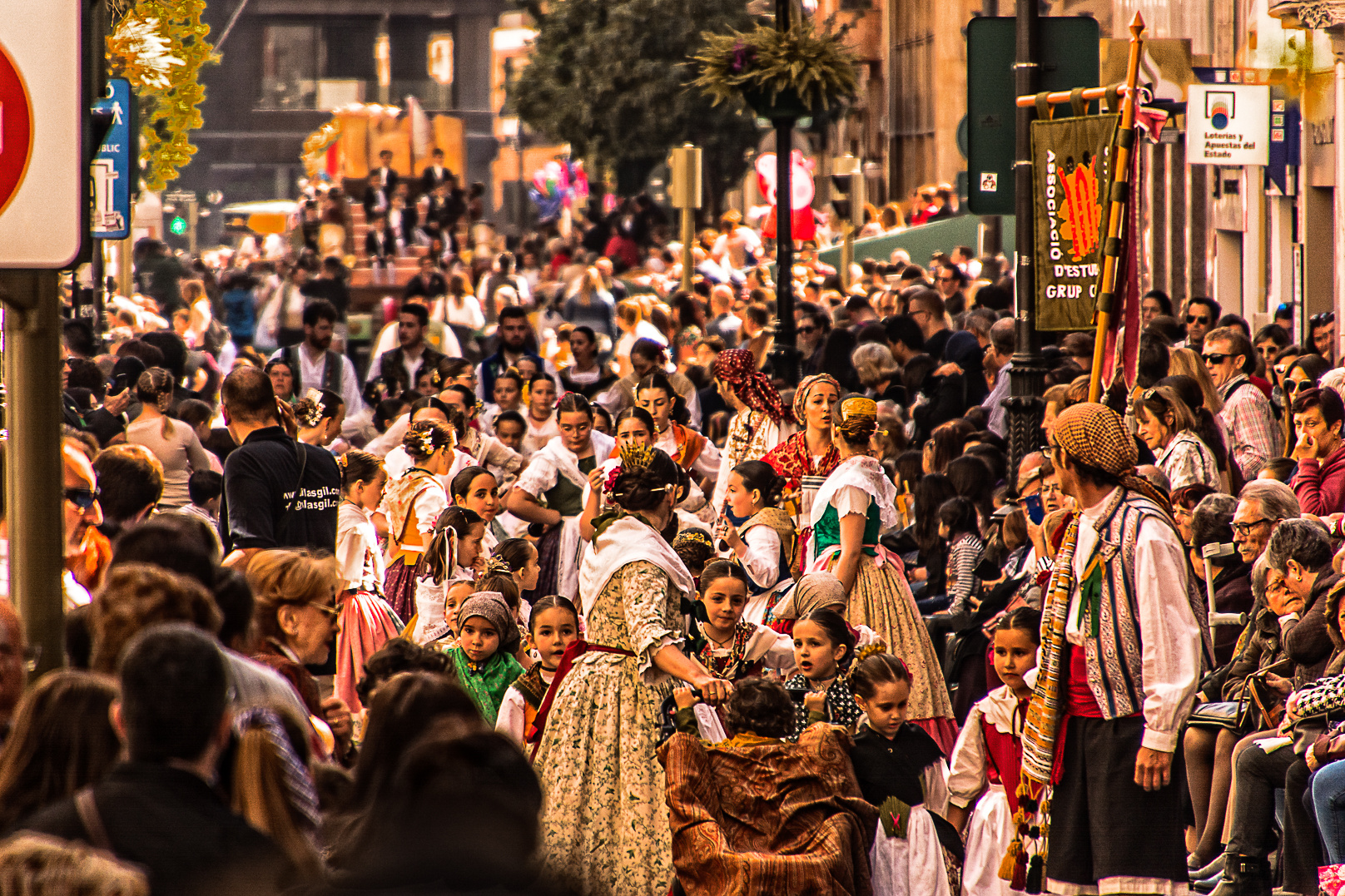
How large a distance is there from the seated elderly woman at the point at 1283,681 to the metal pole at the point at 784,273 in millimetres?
9069

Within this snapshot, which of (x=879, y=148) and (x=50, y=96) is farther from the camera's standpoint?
(x=879, y=148)

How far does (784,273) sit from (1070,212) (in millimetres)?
5936

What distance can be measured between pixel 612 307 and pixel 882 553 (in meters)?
13.8

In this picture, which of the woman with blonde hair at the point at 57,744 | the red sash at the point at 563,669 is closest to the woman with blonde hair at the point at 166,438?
the red sash at the point at 563,669

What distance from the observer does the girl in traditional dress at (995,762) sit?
7109 mm

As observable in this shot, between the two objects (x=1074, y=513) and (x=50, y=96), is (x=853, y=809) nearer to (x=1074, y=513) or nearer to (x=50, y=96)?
(x=1074, y=513)

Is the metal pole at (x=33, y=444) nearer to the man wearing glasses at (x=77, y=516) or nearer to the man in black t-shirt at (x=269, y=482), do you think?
the man wearing glasses at (x=77, y=516)

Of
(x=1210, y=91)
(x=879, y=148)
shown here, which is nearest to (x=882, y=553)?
(x=1210, y=91)

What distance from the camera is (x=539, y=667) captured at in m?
7.51

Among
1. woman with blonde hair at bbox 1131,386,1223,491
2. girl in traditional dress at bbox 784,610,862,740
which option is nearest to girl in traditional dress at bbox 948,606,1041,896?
girl in traditional dress at bbox 784,610,862,740

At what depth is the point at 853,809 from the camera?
254 inches

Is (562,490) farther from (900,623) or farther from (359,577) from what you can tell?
(900,623)

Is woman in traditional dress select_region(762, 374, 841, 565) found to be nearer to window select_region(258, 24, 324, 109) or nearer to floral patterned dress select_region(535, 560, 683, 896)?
floral patterned dress select_region(535, 560, 683, 896)

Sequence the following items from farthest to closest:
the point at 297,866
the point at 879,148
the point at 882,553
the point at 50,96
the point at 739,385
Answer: the point at 879,148
the point at 739,385
the point at 882,553
the point at 50,96
the point at 297,866
